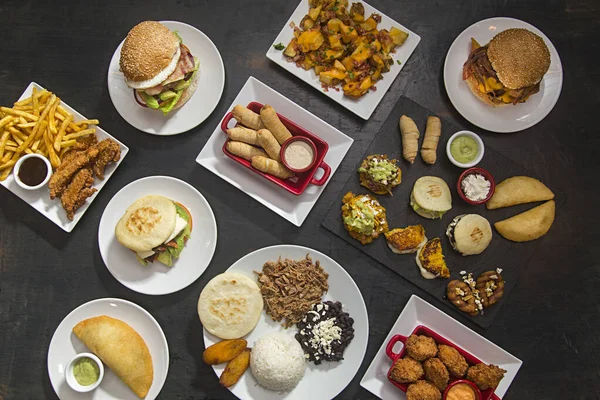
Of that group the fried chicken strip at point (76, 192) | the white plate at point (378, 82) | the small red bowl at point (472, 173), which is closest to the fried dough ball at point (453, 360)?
the small red bowl at point (472, 173)

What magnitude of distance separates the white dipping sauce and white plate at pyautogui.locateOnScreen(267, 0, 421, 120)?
48cm

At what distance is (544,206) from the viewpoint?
444 cm

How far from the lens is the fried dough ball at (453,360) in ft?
13.3

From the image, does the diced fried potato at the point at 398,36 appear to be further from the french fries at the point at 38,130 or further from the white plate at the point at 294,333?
the french fries at the point at 38,130

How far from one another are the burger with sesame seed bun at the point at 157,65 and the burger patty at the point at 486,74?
7.31ft

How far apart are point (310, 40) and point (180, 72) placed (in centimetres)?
106

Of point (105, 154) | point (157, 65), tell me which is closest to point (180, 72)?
point (157, 65)

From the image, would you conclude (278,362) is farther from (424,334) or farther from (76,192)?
(76,192)

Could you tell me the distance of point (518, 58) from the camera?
165 inches

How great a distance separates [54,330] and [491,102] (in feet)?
13.4

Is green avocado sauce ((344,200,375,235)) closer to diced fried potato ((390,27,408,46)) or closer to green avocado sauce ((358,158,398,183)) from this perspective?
green avocado sauce ((358,158,398,183))

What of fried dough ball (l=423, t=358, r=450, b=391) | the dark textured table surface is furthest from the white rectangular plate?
fried dough ball (l=423, t=358, r=450, b=391)

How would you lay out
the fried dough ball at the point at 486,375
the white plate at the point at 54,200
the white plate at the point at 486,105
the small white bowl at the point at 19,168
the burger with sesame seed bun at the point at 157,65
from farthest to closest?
1. the white plate at the point at 486,105
2. the white plate at the point at 54,200
3. the small white bowl at the point at 19,168
4. the burger with sesame seed bun at the point at 157,65
5. the fried dough ball at the point at 486,375

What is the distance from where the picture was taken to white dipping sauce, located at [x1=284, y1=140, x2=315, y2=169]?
421cm
